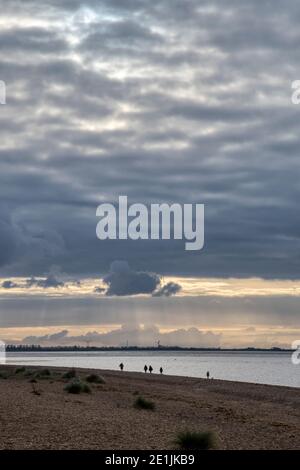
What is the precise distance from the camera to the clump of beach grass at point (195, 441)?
61.6ft

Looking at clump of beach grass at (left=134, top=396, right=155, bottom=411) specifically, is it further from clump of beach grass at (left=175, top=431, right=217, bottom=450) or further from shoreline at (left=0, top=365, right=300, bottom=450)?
clump of beach grass at (left=175, top=431, right=217, bottom=450)

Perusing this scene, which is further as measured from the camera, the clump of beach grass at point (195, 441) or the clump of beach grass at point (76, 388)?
the clump of beach grass at point (76, 388)

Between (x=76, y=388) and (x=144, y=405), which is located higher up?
(x=76, y=388)

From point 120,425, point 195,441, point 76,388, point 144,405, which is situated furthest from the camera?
point 76,388

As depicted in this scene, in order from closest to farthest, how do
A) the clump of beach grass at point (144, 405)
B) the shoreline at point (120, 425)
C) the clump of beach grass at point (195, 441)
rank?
the clump of beach grass at point (195, 441), the shoreline at point (120, 425), the clump of beach grass at point (144, 405)

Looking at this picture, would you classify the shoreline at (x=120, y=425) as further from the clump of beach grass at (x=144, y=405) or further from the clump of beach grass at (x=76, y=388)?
the clump of beach grass at (x=76, y=388)

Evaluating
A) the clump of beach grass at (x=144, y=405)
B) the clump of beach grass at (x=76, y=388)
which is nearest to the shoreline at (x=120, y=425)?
the clump of beach grass at (x=144, y=405)

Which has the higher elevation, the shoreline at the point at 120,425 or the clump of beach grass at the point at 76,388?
the clump of beach grass at the point at 76,388

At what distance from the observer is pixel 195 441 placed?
61.9ft

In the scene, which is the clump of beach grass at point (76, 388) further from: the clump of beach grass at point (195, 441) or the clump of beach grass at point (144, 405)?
the clump of beach grass at point (195, 441)

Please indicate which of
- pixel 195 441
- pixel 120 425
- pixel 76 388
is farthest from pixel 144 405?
pixel 195 441

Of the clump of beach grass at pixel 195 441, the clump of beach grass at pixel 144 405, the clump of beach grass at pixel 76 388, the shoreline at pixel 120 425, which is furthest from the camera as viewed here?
the clump of beach grass at pixel 76 388

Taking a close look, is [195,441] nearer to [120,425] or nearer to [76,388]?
[120,425]
